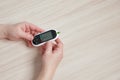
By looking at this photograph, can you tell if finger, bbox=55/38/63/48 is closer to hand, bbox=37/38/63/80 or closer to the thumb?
hand, bbox=37/38/63/80

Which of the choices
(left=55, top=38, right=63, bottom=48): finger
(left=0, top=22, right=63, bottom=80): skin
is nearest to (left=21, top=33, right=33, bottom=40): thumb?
(left=0, top=22, right=63, bottom=80): skin

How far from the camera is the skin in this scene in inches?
36.1

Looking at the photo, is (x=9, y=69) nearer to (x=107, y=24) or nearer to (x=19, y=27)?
(x=19, y=27)

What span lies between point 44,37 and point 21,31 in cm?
11

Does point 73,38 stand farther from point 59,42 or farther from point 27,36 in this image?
point 27,36

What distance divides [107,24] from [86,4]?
0.45 feet

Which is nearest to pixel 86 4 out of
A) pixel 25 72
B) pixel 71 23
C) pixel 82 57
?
pixel 71 23

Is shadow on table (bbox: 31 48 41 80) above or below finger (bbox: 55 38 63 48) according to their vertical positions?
below

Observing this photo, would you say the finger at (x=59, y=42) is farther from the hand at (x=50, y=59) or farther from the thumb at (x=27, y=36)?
the thumb at (x=27, y=36)

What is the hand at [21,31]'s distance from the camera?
99 centimetres

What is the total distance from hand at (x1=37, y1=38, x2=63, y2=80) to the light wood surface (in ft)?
0.10

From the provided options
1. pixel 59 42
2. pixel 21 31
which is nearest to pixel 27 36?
pixel 21 31

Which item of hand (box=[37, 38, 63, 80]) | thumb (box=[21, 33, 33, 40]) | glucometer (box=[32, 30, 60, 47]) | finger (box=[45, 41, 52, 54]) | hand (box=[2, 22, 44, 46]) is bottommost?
hand (box=[37, 38, 63, 80])

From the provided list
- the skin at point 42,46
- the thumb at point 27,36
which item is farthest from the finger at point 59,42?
the thumb at point 27,36
